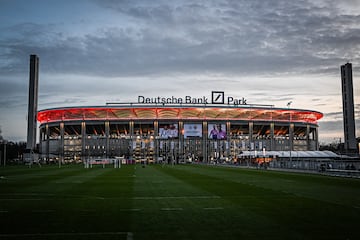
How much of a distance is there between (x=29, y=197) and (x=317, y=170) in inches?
1489

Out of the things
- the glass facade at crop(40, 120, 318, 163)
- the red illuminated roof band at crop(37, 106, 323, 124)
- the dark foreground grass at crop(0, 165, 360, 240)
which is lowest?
the dark foreground grass at crop(0, 165, 360, 240)

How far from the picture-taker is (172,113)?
148 m

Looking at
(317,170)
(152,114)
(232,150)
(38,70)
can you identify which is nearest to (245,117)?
(232,150)

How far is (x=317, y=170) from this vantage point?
49.2 m

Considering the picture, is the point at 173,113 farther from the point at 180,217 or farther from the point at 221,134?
the point at 180,217

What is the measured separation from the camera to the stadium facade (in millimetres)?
146500

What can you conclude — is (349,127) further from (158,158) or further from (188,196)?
(188,196)

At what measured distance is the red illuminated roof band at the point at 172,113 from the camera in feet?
476

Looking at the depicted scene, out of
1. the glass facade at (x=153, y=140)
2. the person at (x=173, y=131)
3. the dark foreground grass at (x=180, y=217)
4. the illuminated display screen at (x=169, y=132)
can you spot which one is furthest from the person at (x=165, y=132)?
the dark foreground grass at (x=180, y=217)

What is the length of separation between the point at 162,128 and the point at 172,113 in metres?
7.49

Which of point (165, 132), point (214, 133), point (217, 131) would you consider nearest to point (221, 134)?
point (217, 131)

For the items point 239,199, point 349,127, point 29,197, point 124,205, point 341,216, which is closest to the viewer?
point 341,216

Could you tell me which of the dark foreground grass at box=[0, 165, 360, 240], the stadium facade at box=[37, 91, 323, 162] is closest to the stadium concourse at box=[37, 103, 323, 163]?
the stadium facade at box=[37, 91, 323, 162]

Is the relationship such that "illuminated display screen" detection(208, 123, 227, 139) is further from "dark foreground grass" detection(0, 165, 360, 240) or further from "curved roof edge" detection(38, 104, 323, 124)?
"dark foreground grass" detection(0, 165, 360, 240)
